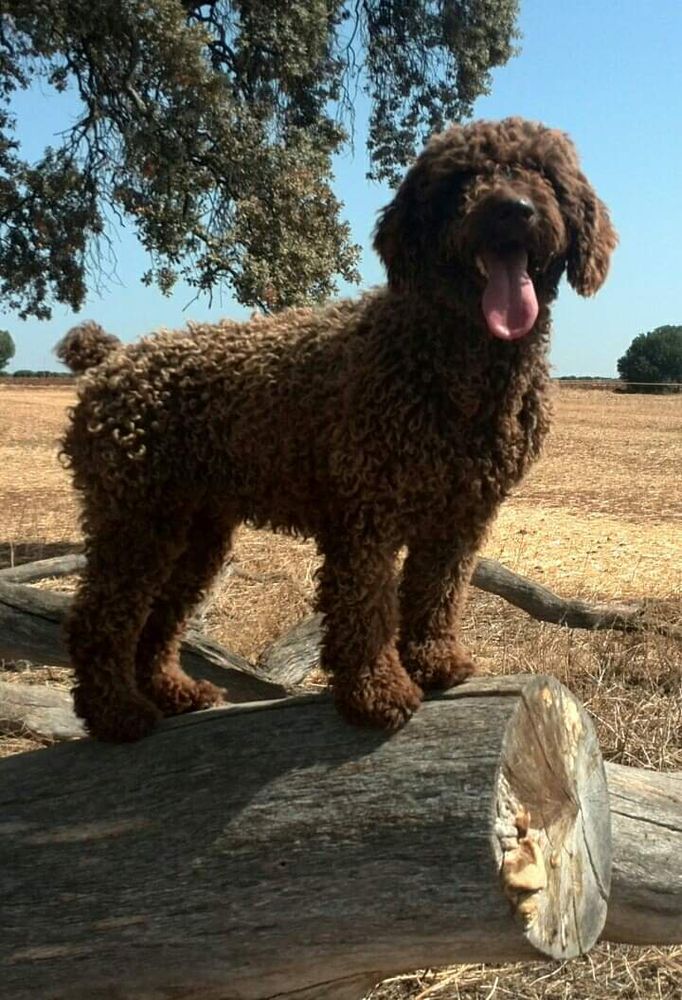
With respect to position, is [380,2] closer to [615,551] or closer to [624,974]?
[615,551]

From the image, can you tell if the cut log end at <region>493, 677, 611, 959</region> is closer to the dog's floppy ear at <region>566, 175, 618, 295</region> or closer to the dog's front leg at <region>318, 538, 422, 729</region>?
the dog's front leg at <region>318, 538, 422, 729</region>

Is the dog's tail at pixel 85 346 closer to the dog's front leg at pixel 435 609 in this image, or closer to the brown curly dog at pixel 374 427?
the brown curly dog at pixel 374 427

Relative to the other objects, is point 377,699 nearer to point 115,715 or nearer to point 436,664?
point 436,664

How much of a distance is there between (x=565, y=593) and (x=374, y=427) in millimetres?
6530

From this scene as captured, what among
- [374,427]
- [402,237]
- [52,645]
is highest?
[402,237]

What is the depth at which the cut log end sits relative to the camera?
2.83m

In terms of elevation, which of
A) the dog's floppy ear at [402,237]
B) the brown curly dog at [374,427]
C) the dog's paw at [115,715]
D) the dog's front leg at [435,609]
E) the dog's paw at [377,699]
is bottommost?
the dog's paw at [115,715]

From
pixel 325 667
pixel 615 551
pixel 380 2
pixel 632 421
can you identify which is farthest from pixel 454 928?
pixel 632 421

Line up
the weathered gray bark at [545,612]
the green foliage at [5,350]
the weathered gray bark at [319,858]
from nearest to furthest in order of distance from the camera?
the weathered gray bark at [319,858], the weathered gray bark at [545,612], the green foliage at [5,350]

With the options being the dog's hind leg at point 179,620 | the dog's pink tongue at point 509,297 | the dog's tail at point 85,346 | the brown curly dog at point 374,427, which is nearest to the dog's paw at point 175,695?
the dog's hind leg at point 179,620

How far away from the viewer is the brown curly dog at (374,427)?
2930 millimetres

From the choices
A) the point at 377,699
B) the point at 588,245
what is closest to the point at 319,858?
the point at 377,699

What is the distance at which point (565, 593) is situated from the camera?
915cm

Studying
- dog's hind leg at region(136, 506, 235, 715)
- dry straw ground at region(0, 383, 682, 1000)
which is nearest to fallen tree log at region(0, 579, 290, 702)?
dry straw ground at region(0, 383, 682, 1000)
